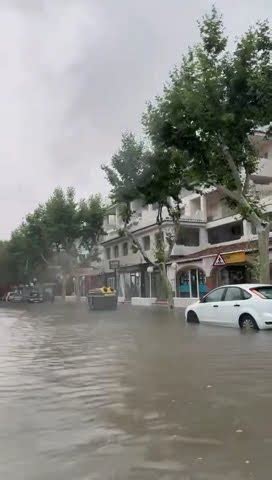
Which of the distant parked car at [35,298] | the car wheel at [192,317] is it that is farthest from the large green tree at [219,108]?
the distant parked car at [35,298]

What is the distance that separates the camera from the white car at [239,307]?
46.6 ft

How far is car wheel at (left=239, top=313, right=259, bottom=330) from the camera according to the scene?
1449 cm

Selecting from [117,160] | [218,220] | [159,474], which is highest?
[117,160]

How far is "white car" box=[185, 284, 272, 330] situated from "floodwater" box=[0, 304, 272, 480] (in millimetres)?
2241

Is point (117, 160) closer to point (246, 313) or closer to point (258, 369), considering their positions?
point (246, 313)

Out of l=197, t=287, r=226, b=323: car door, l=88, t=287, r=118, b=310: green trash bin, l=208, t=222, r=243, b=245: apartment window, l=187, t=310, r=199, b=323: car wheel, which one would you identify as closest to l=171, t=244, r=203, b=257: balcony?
l=208, t=222, r=243, b=245: apartment window

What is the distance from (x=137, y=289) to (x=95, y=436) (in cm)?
4319

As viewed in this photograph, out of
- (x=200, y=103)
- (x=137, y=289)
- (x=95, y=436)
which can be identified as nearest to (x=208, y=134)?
(x=200, y=103)

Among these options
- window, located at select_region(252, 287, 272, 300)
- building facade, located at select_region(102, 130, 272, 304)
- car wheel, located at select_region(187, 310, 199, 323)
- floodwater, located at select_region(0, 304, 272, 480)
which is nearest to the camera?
floodwater, located at select_region(0, 304, 272, 480)

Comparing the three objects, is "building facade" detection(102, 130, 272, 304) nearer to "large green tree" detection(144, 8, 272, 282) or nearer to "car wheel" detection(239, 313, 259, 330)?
"large green tree" detection(144, 8, 272, 282)

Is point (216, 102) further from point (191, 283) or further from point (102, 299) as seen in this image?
point (191, 283)

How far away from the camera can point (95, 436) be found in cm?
516

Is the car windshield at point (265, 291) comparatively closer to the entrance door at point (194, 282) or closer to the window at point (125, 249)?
the entrance door at point (194, 282)

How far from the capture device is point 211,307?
1625 centimetres
